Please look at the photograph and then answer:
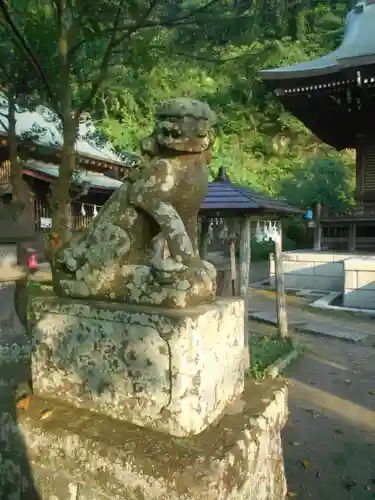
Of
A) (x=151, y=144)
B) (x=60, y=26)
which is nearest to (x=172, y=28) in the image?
(x=60, y=26)

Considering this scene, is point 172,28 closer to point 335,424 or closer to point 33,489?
point 335,424

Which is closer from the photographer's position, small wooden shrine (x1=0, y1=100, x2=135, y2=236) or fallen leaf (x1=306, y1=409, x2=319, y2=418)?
fallen leaf (x1=306, y1=409, x2=319, y2=418)

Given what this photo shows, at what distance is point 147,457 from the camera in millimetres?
1481

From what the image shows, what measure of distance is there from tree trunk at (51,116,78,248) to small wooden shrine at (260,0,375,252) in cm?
589

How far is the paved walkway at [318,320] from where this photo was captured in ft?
23.4

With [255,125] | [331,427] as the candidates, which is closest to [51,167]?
[331,427]

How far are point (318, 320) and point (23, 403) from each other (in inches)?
278

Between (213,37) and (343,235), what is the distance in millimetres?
9358

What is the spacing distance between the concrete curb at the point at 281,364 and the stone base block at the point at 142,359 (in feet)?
10.8

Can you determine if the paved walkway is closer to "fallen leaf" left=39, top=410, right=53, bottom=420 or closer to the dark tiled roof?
the dark tiled roof

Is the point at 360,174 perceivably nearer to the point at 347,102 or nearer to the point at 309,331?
the point at 347,102

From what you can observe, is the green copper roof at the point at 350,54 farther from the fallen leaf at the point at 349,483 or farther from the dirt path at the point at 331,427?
the fallen leaf at the point at 349,483

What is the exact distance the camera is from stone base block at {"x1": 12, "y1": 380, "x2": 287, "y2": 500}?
144 centimetres

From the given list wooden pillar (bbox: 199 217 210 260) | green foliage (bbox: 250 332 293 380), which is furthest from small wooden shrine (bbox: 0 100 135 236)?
green foliage (bbox: 250 332 293 380)
